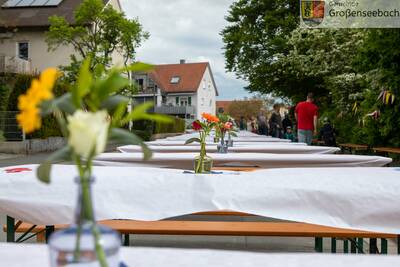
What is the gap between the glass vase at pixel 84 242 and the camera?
699 millimetres

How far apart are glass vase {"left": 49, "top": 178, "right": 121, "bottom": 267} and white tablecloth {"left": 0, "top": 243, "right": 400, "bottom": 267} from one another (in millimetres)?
422

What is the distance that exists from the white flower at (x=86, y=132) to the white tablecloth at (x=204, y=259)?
54 centimetres

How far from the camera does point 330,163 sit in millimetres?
4168

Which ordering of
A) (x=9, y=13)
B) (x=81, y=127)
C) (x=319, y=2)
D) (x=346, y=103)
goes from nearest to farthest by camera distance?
(x=81, y=127) → (x=346, y=103) → (x=319, y=2) → (x=9, y=13)

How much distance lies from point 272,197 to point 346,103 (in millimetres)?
14848

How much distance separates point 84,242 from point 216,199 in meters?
1.41

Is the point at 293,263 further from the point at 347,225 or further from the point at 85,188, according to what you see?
the point at 347,225

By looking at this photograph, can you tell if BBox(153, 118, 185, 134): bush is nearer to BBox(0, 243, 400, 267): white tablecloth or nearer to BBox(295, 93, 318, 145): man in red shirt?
BBox(295, 93, 318, 145): man in red shirt

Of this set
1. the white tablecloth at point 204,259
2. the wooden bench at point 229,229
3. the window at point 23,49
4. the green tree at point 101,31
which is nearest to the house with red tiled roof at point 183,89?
the window at point 23,49

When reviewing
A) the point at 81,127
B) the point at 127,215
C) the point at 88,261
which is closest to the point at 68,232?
the point at 88,261

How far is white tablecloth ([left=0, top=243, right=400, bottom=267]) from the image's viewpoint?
3.72ft

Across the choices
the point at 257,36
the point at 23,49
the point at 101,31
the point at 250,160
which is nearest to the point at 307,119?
the point at 250,160

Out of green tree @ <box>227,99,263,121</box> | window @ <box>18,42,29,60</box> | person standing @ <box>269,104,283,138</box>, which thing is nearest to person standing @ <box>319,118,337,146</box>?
person standing @ <box>269,104,283,138</box>

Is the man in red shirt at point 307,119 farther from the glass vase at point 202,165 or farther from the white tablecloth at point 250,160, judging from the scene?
the glass vase at point 202,165
